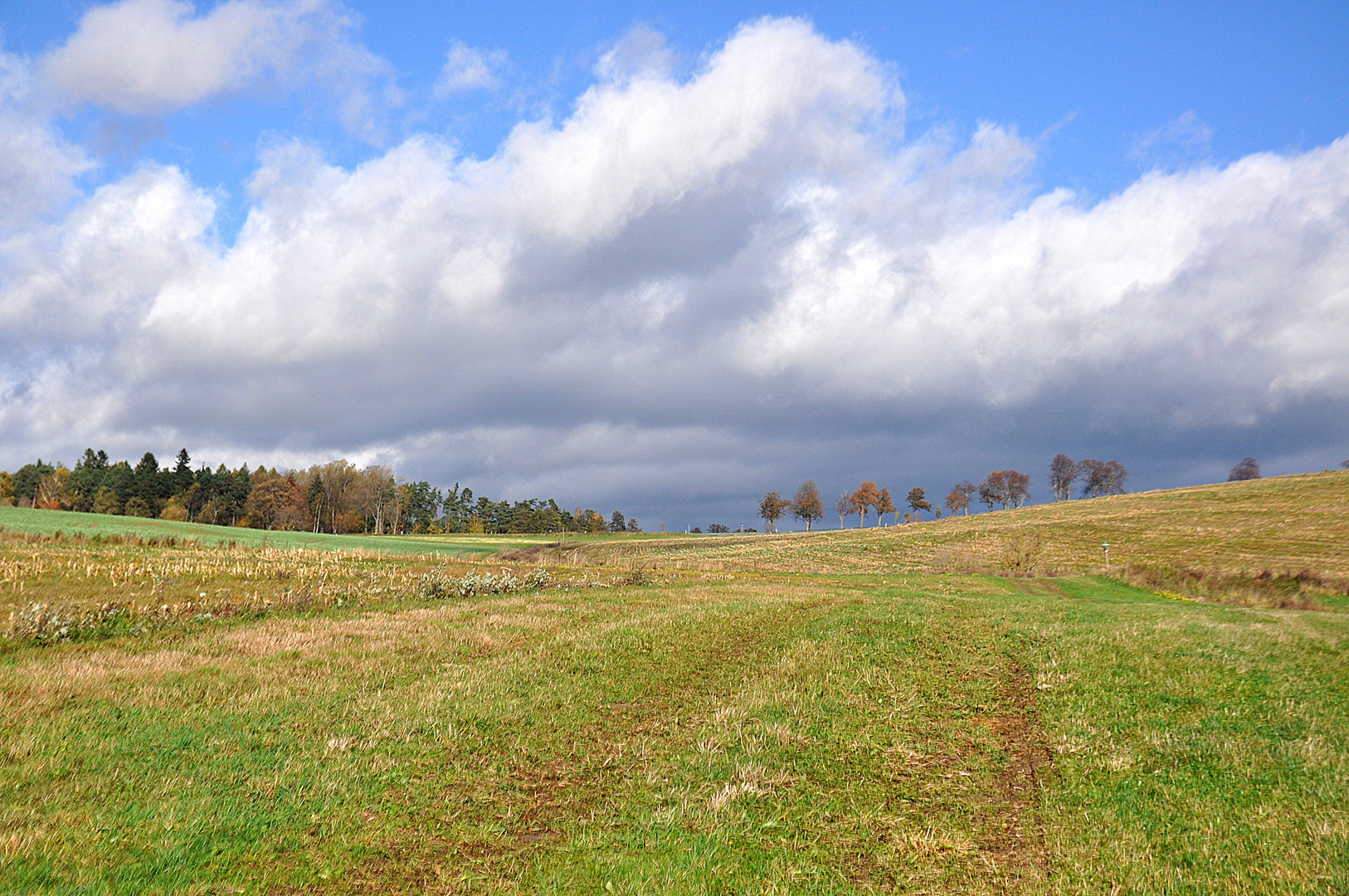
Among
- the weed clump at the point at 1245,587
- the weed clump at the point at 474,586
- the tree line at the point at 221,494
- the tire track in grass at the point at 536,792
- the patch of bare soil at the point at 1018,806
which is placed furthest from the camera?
the tree line at the point at 221,494

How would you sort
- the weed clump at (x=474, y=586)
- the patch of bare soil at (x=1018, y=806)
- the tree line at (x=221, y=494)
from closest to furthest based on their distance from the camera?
the patch of bare soil at (x=1018, y=806), the weed clump at (x=474, y=586), the tree line at (x=221, y=494)

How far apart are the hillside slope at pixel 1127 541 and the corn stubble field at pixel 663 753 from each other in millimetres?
44361

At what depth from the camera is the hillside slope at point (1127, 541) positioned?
64312 millimetres

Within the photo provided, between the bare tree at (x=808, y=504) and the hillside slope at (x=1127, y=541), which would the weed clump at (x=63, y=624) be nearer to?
the hillside slope at (x=1127, y=541)

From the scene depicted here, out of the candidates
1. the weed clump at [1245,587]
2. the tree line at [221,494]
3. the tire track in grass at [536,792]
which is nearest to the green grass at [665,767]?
the tire track in grass at [536,792]

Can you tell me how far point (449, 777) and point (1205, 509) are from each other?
119 metres

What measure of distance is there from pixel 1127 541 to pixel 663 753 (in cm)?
8912

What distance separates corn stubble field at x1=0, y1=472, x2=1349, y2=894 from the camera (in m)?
7.34

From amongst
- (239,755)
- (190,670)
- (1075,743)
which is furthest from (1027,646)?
Answer: (190,670)

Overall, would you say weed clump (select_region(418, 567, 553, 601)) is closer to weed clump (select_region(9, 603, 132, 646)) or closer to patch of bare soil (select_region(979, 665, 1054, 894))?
weed clump (select_region(9, 603, 132, 646))

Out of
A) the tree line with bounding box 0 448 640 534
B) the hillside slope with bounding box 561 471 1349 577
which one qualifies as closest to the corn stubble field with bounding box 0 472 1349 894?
the hillside slope with bounding box 561 471 1349 577

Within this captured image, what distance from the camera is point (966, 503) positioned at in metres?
184

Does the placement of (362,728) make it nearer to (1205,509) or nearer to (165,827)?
(165,827)

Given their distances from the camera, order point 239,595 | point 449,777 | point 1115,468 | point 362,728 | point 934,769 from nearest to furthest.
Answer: point 449,777 → point 934,769 → point 362,728 → point 239,595 → point 1115,468
